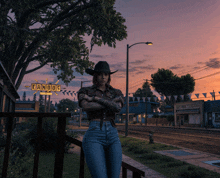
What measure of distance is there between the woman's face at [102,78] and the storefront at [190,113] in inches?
1387

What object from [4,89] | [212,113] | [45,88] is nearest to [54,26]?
[4,89]

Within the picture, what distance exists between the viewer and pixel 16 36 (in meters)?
9.13

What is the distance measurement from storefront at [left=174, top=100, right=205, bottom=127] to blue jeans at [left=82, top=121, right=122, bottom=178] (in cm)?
3538

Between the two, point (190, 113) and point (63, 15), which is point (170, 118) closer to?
point (190, 113)

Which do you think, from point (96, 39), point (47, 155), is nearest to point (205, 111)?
point (96, 39)

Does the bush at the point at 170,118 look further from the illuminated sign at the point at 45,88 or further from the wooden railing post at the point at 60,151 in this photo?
the wooden railing post at the point at 60,151

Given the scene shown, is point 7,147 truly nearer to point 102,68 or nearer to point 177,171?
point 102,68

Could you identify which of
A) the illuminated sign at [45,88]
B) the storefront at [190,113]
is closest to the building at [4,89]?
the illuminated sign at [45,88]

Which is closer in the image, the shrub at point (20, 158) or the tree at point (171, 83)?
the shrub at point (20, 158)

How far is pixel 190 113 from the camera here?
39875mm

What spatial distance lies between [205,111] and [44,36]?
34652 millimetres

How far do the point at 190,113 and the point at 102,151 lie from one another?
41.2 metres

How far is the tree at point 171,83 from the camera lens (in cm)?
4816

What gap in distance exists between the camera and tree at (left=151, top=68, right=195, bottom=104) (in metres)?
48.2
